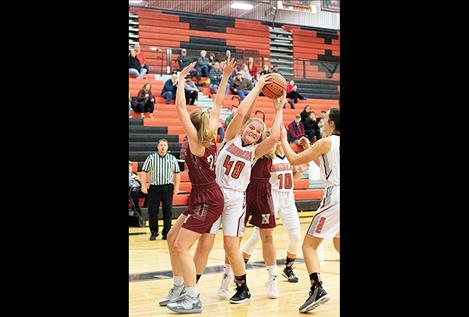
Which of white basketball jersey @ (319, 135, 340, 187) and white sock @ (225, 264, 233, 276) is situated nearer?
white basketball jersey @ (319, 135, 340, 187)

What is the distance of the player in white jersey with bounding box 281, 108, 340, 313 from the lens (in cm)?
514

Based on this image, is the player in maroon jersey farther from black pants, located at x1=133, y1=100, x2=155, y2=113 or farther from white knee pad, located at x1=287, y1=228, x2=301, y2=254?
black pants, located at x1=133, y1=100, x2=155, y2=113

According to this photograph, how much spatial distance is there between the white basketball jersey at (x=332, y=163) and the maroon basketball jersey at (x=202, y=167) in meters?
0.93

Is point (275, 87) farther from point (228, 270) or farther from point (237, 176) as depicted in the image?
point (228, 270)

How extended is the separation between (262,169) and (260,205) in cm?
40

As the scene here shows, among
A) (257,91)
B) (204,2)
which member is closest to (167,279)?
(257,91)

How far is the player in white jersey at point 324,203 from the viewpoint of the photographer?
5.14 metres

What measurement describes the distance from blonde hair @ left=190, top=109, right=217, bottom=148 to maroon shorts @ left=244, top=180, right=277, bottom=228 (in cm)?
123

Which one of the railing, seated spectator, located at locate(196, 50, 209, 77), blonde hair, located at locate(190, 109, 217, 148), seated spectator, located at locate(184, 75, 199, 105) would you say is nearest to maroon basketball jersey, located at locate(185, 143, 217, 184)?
blonde hair, located at locate(190, 109, 217, 148)

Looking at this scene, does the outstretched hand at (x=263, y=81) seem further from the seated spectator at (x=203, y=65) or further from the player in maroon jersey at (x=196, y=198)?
the seated spectator at (x=203, y=65)

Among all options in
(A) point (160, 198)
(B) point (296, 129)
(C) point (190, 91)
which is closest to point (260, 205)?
(A) point (160, 198)
